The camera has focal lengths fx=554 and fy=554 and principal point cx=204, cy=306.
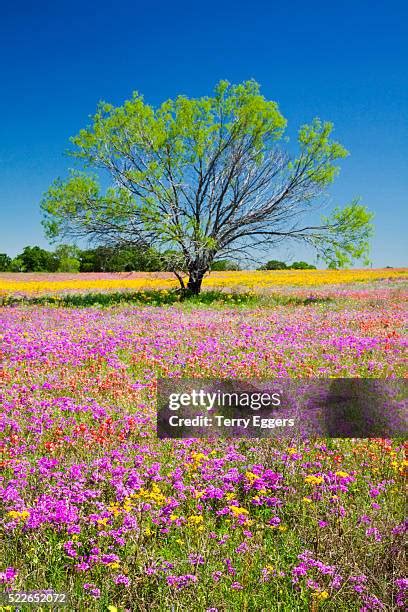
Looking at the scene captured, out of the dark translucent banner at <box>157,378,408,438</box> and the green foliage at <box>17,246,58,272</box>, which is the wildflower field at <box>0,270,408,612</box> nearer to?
the dark translucent banner at <box>157,378,408,438</box>

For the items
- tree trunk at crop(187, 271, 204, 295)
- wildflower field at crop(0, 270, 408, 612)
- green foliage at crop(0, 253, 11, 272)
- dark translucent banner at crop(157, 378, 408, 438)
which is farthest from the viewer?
green foliage at crop(0, 253, 11, 272)

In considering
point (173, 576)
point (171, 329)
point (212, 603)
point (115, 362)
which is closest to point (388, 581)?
point (212, 603)

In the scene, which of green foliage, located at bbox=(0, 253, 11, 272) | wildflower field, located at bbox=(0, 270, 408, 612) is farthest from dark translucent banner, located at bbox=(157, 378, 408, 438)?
green foliage, located at bbox=(0, 253, 11, 272)

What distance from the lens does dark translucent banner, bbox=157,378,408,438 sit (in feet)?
22.3

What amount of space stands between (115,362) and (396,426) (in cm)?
501

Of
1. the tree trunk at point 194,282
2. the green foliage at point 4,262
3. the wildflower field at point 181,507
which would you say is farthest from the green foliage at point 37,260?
the wildflower field at point 181,507

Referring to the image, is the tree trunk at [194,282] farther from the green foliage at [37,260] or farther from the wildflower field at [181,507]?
the green foliage at [37,260]

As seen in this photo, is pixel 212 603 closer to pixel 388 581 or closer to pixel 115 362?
pixel 388 581

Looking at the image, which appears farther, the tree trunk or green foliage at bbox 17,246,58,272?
green foliage at bbox 17,246,58,272

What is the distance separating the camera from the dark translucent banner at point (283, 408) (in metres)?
6.81

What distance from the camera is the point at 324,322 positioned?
1540 centimetres

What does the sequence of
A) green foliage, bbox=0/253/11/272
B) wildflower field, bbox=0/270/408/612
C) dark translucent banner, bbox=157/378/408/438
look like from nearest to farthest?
wildflower field, bbox=0/270/408/612
dark translucent banner, bbox=157/378/408/438
green foliage, bbox=0/253/11/272

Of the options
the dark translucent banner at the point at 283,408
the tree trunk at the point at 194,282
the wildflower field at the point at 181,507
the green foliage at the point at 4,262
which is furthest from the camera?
the green foliage at the point at 4,262

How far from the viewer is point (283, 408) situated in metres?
7.32
